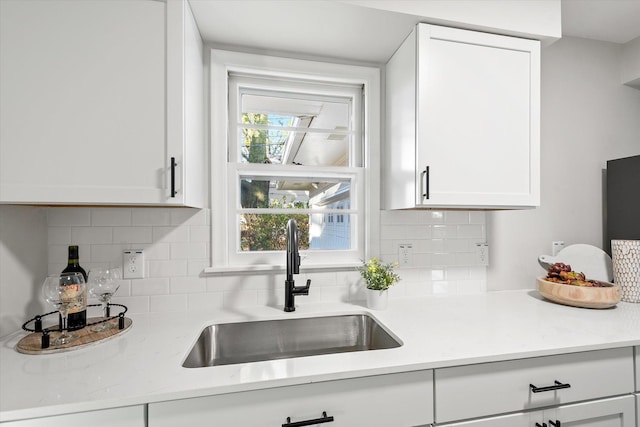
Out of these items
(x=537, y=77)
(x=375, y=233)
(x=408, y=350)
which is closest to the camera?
(x=408, y=350)

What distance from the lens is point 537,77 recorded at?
1448 mm

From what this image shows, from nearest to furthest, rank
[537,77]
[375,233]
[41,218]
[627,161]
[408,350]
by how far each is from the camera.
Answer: [408,350] → [41,218] → [537,77] → [375,233] → [627,161]

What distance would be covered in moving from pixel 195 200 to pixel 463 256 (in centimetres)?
149

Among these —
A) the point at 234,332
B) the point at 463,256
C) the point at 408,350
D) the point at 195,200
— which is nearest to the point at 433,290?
the point at 463,256

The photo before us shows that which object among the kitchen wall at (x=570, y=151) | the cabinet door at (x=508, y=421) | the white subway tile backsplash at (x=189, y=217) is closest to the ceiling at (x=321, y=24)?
the kitchen wall at (x=570, y=151)

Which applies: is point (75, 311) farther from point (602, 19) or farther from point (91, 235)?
point (602, 19)

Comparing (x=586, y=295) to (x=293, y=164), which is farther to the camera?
(x=293, y=164)

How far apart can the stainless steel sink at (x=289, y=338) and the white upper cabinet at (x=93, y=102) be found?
A: 639 millimetres

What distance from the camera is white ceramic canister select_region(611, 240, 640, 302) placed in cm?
162

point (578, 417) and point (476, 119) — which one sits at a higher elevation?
point (476, 119)

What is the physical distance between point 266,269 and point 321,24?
117 cm

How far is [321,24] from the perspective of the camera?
1.35 m

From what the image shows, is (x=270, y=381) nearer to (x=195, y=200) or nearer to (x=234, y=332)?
(x=234, y=332)

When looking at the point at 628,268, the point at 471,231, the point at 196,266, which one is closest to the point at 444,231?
the point at 471,231
